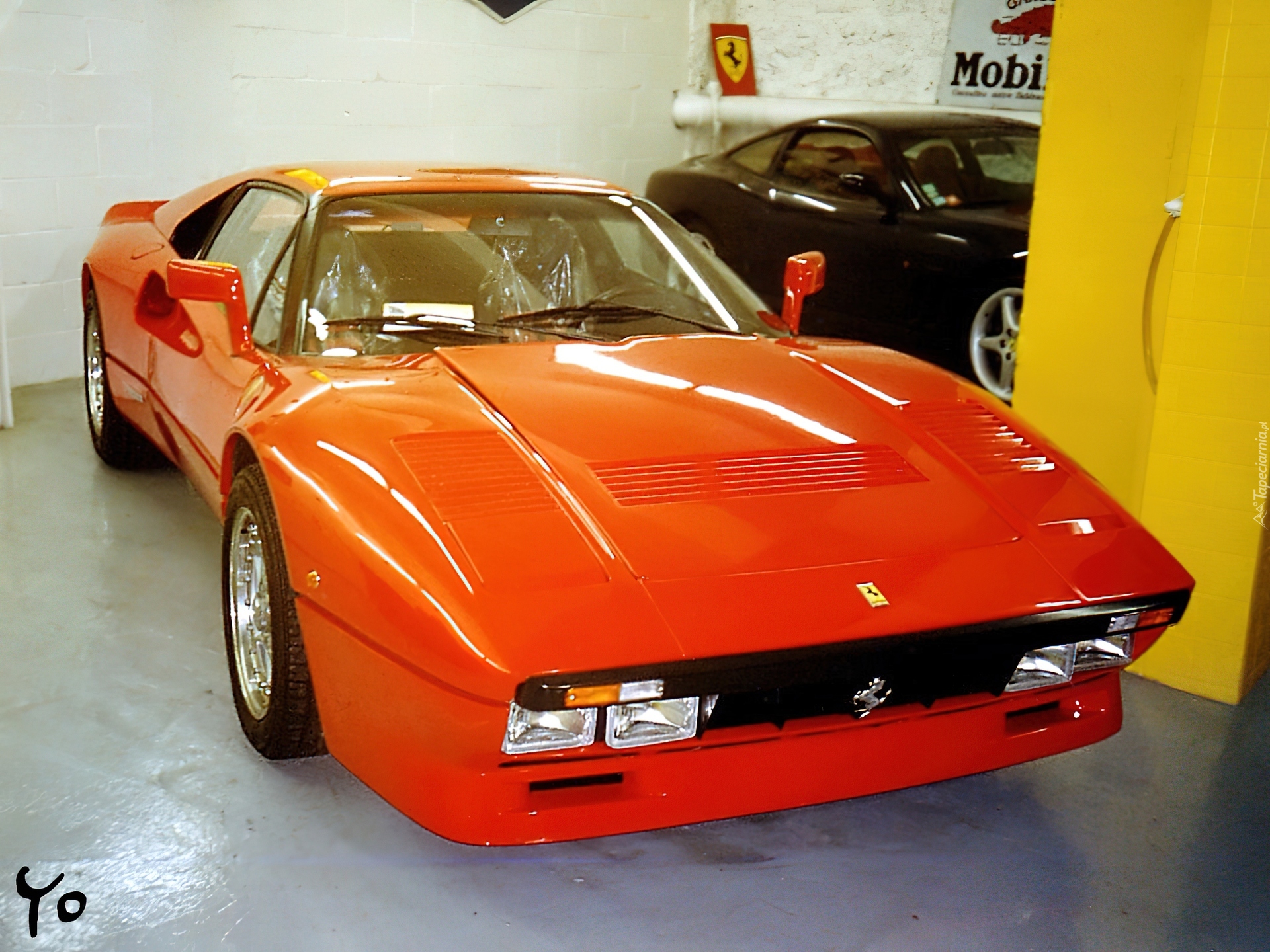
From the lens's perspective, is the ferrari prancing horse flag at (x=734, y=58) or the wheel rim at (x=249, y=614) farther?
the ferrari prancing horse flag at (x=734, y=58)

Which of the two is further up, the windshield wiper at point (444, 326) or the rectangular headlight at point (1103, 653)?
the windshield wiper at point (444, 326)

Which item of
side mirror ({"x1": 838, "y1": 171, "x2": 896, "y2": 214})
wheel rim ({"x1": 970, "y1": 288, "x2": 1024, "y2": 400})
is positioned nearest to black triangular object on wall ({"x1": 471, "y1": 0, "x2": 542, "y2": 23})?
side mirror ({"x1": 838, "y1": 171, "x2": 896, "y2": 214})

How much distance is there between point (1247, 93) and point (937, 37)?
4728mm

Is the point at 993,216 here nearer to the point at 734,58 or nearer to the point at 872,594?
the point at 734,58

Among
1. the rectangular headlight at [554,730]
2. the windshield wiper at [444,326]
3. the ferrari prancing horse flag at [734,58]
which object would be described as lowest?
the rectangular headlight at [554,730]

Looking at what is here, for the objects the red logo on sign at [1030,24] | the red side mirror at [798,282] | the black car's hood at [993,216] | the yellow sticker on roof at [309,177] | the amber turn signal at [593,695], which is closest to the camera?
the amber turn signal at [593,695]

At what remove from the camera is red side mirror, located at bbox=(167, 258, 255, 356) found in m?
2.51

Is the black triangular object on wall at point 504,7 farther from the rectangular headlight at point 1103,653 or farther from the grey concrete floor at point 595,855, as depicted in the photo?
the rectangular headlight at point 1103,653

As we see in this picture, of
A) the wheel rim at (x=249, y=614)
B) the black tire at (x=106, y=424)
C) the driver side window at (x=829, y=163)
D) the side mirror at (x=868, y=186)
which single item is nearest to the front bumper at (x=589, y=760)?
the wheel rim at (x=249, y=614)

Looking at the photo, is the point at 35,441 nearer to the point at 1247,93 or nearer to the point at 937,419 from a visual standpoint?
the point at 937,419

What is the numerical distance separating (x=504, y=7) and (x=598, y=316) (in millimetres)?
4505

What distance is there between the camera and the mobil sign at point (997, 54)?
6.52 meters

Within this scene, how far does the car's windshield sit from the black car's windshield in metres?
2.74

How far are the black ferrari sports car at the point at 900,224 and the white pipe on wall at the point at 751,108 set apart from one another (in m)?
1.27
